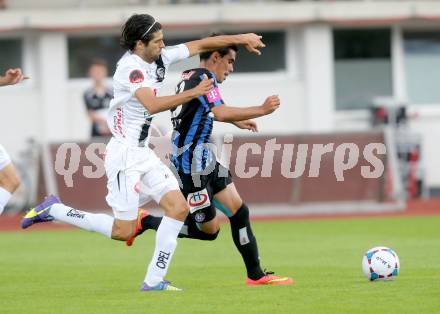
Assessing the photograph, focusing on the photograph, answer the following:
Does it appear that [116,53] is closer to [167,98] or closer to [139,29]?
[139,29]

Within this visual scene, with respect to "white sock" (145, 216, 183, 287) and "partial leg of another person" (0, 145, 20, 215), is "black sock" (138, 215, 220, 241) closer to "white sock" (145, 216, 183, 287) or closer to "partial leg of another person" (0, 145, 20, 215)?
"white sock" (145, 216, 183, 287)

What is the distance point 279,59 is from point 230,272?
13062mm

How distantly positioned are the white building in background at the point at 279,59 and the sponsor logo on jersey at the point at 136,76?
534 inches

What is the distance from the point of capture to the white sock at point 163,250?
1013 centimetres

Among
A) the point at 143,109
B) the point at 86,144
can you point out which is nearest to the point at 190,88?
the point at 143,109

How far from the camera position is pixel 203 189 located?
10.8 metres

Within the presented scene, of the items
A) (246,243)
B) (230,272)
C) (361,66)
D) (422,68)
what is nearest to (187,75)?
(246,243)

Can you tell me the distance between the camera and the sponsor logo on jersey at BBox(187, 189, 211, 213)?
10828mm

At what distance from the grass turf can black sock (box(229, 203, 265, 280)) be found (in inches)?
8.0

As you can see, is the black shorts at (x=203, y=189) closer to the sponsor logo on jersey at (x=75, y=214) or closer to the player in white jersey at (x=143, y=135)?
the player in white jersey at (x=143, y=135)

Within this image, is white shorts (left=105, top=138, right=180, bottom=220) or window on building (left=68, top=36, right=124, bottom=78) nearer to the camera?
white shorts (left=105, top=138, right=180, bottom=220)

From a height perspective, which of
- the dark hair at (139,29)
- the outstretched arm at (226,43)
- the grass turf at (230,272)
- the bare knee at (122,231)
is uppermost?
the dark hair at (139,29)

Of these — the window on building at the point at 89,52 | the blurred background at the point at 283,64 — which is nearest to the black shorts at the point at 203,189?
the blurred background at the point at 283,64

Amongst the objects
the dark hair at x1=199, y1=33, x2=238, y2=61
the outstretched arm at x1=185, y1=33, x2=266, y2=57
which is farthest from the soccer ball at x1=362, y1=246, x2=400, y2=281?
the dark hair at x1=199, y1=33, x2=238, y2=61
